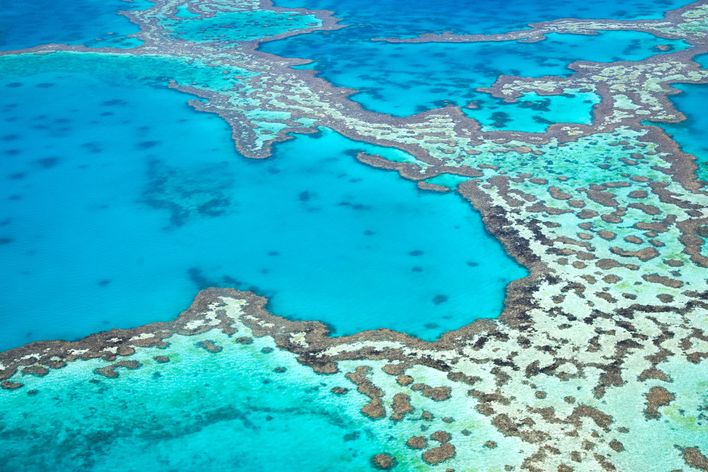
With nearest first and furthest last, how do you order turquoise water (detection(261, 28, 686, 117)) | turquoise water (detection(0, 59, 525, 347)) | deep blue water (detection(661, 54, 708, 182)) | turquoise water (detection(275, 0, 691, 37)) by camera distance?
1. turquoise water (detection(0, 59, 525, 347))
2. deep blue water (detection(661, 54, 708, 182))
3. turquoise water (detection(261, 28, 686, 117))
4. turquoise water (detection(275, 0, 691, 37))

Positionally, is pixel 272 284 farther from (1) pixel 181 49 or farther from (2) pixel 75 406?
(1) pixel 181 49

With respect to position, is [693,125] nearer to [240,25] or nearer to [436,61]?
[436,61]

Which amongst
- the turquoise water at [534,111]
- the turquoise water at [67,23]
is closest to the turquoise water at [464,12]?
the turquoise water at [534,111]

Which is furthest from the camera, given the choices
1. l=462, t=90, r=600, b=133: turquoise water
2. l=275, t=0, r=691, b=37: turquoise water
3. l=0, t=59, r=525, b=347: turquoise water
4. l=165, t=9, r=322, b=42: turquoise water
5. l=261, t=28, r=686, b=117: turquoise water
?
l=275, t=0, r=691, b=37: turquoise water

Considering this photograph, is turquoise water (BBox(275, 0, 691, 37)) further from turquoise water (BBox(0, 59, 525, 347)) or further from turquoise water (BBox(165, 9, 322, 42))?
turquoise water (BBox(0, 59, 525, 347))

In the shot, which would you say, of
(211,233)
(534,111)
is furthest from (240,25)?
(211,233)

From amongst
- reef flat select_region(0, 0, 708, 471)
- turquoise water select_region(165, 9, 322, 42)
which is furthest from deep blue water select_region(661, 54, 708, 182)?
turquoise water select_region(165, 9, 322, 42)

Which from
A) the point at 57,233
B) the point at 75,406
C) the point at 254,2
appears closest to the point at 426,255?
the point at 75,406
